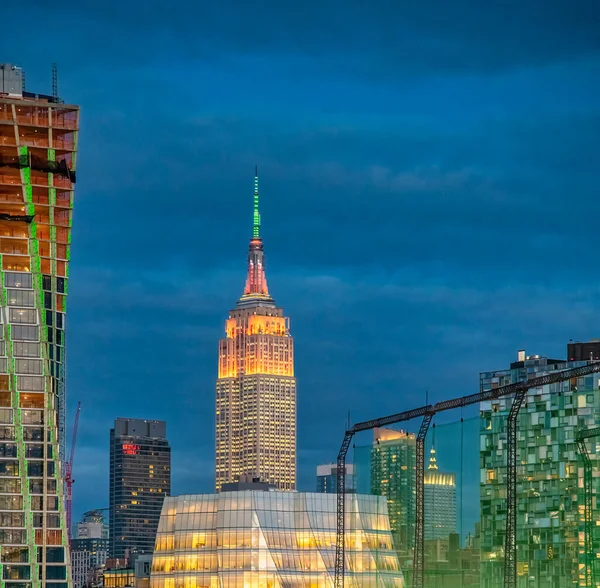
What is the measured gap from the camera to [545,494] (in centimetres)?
19112

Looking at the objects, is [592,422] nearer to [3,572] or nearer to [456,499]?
[456,499]

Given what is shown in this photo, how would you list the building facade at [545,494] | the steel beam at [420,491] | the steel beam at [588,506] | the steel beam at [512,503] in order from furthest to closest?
the steel beam at [420,491]
the building facade at [545,494]
the steel beam at [588,506]
the steel beam at [512,503]

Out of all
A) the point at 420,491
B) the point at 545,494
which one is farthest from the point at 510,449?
the point at 545,494

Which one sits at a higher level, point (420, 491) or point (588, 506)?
point (420, 491)

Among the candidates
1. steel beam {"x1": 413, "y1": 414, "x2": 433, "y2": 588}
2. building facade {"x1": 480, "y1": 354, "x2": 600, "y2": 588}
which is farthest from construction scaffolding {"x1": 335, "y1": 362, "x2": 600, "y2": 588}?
building facade {"x1": 480, "y1": 354, "x2": 600, "y2": 588}

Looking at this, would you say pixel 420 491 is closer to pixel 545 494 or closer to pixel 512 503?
pixel 545 494

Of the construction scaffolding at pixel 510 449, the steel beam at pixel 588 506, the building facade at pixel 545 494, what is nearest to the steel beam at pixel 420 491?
the construction scaffolding at pixel 510 449

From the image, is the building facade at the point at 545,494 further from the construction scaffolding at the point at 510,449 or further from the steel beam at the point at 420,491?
the steel beam at the point at 420,491

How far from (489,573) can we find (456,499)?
552 inches

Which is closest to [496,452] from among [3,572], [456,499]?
[456,499]

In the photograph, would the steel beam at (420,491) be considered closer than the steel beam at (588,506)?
No

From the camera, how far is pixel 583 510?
593ft

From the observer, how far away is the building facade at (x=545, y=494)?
181 m

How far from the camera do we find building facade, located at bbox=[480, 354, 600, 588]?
180775 mm
